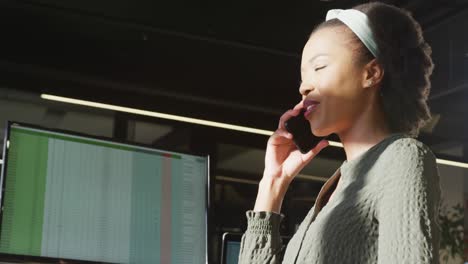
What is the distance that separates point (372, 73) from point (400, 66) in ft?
0.13

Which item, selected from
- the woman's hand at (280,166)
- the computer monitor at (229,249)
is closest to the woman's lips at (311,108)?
the woman's hand at (280,166)

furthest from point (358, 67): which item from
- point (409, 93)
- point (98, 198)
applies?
point (98, 198)

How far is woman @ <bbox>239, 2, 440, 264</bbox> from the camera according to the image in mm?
864

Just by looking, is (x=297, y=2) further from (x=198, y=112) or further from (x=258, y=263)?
(x=258, y=263)

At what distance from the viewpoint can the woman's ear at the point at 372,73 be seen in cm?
99

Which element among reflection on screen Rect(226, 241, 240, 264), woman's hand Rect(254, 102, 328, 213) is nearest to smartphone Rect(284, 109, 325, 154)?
woman's hand Rect(254, 102, 328, 213)

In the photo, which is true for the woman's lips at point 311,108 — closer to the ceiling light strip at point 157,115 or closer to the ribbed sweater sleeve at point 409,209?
the ribbed sweater sleeve at point 409,209

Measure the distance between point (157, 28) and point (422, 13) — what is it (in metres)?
1.80

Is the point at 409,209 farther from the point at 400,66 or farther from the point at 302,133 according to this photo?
the point at 302,133

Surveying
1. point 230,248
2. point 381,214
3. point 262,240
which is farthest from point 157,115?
point 381,214

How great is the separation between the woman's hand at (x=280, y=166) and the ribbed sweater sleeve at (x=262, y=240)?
0.03m

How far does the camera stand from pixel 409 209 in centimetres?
81

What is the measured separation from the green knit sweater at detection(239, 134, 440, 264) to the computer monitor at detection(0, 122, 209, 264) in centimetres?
73

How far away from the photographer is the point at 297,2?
4.61 metres
